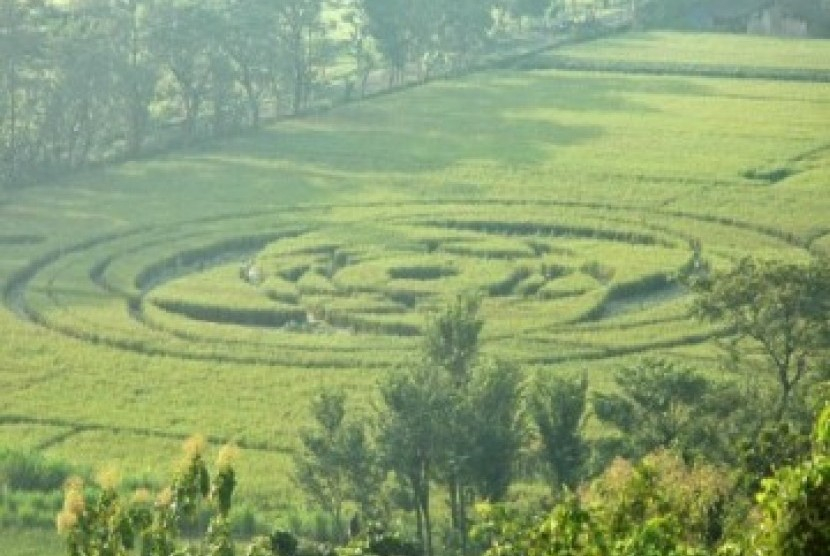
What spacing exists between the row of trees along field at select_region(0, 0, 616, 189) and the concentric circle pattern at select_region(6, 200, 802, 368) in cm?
1703

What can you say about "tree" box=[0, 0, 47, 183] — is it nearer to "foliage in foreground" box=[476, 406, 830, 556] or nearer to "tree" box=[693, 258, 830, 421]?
"tree" box=[693, 258, 830, 421]

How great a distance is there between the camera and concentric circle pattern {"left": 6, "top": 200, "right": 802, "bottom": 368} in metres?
54.5

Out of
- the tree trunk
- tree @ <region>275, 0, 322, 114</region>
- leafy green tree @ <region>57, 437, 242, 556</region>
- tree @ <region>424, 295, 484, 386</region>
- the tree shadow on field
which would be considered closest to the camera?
leafy green tree @ <region>57, 437, 242, 556</region>

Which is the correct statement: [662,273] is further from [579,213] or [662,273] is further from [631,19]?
[631,19]

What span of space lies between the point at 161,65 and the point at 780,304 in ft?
187

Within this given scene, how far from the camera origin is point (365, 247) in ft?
218

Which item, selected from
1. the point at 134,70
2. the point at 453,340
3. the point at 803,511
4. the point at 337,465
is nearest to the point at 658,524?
the point at 803,511

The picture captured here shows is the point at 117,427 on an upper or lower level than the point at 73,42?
lower

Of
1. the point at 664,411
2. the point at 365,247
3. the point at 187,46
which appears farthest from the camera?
the point at 187,46

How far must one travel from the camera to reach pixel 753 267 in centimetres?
4062

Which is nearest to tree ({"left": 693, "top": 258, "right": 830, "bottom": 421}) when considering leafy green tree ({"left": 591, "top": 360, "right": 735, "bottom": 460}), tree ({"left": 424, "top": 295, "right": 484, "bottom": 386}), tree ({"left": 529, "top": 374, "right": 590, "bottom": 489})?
leafy green tree ({"left": 591, "top": 360, "right": 735, "bottom": 460})

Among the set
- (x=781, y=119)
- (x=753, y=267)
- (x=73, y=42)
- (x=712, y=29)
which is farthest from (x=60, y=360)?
(x=712, y=29)

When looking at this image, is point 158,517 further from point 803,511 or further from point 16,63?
point 16,63

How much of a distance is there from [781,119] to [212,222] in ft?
107
